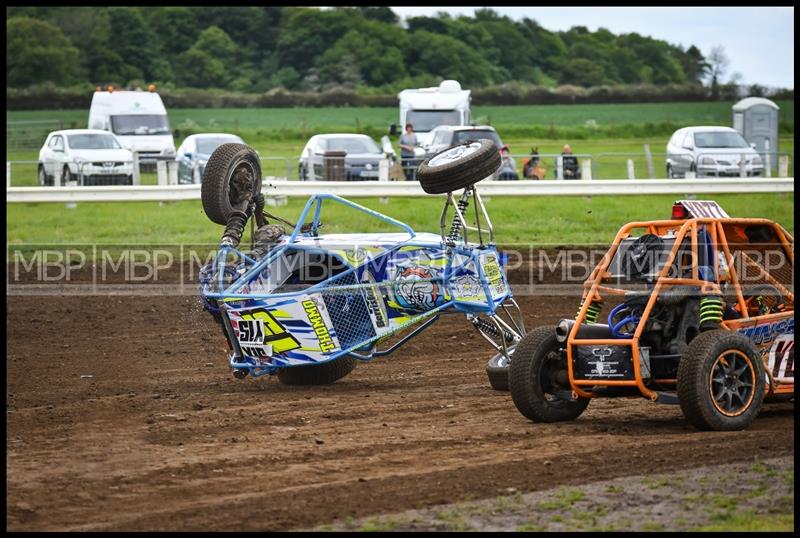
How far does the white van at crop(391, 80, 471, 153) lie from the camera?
111 ft

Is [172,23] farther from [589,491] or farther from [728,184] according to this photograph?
[589,491]

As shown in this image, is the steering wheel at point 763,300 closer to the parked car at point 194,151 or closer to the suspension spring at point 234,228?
the suspension spring at point 234,228

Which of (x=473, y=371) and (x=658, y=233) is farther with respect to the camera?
(x=473, y=371)

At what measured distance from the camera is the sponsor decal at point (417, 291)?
10.5 meters

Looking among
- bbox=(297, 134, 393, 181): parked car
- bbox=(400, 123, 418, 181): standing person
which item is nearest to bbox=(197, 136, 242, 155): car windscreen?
bbox=(297, 134, 393, 181): parked car

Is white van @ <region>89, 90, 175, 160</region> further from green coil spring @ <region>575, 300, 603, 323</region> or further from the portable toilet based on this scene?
green coil spring @ <region>575, 300, 603, 323</region>

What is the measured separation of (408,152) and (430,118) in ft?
18.5

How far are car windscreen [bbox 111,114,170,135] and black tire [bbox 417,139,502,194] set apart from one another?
2619 cm

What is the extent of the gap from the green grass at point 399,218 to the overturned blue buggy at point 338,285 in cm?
969

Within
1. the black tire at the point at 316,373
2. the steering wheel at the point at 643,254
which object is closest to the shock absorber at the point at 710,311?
the steering wheel at the point at 643,254

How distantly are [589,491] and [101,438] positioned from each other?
3.33 m

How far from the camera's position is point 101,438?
8625 millimetres

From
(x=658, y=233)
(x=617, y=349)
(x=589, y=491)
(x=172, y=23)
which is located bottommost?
(x=589, y=491)

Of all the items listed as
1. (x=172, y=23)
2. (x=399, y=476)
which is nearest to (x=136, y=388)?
(x=399, y=476)
